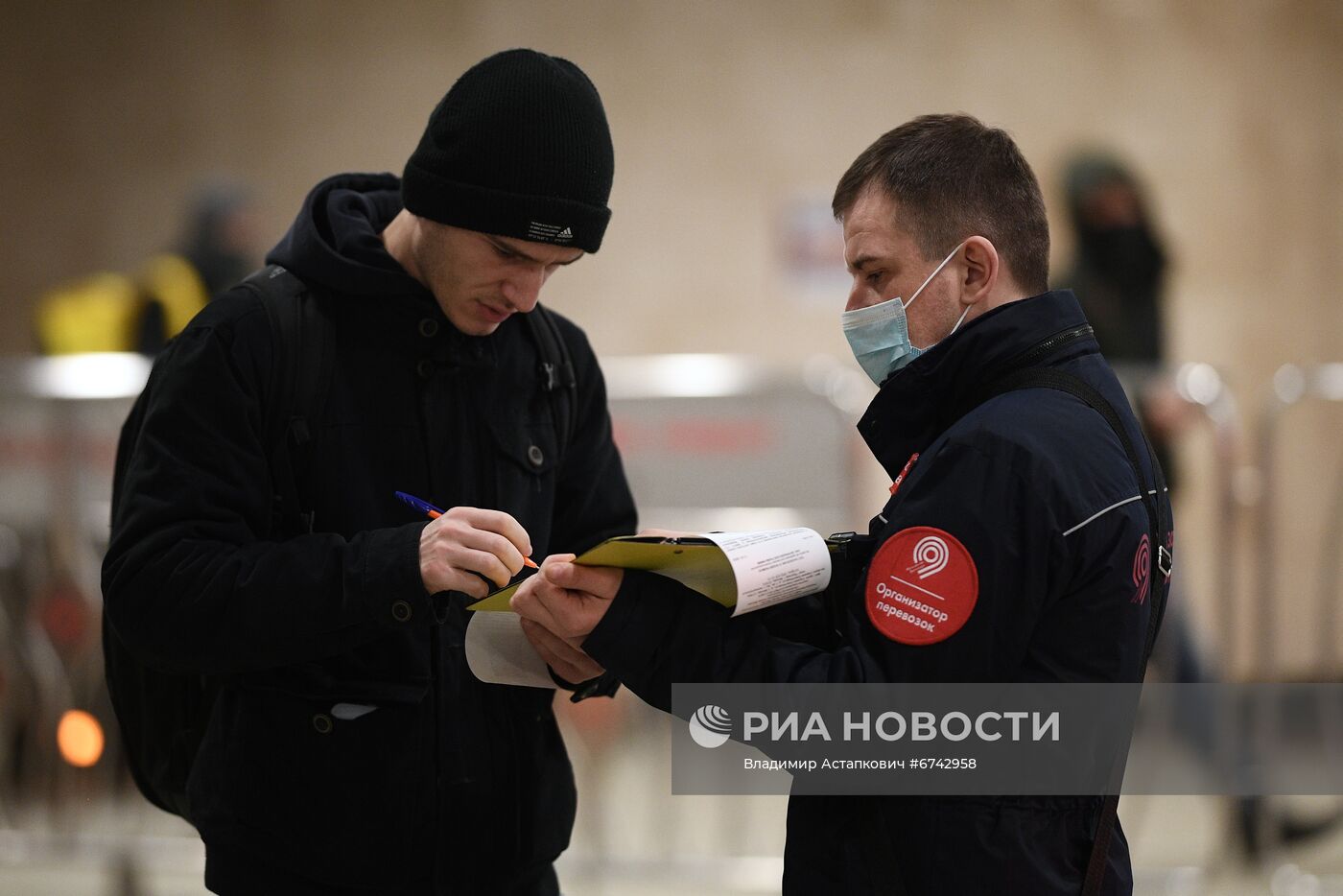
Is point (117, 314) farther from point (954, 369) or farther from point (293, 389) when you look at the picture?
point (954, 369)

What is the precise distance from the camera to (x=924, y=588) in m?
1.47

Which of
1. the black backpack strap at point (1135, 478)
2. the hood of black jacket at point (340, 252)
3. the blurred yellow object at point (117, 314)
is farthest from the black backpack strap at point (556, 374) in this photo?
the blurred yellow object at point (117, 314)

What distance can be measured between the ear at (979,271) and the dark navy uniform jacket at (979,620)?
0.08m

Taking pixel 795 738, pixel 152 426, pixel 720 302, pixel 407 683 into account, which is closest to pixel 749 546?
pixel 795 738

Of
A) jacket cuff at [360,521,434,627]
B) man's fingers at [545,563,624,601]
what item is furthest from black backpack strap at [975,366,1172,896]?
jacket cuff at [360,521,434,627]

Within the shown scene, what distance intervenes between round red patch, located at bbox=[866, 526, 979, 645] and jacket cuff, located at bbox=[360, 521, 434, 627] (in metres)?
0.56

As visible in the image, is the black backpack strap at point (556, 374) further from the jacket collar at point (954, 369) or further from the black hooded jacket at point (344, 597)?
the jacket collar at point (954, 369)

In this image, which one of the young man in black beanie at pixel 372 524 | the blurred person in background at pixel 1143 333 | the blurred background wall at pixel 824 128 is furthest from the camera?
the blurred background wall at pixel 824 128

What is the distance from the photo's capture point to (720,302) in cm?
691

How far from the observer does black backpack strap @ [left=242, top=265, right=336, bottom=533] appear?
1.80m

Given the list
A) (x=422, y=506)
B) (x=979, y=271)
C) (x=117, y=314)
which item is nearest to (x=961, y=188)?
(x=979, y=271)

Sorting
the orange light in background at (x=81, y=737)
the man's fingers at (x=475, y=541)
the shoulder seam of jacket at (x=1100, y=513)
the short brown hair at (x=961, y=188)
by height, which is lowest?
the orange light in background at (x=81, y=737)

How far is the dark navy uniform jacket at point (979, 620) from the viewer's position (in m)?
1.48

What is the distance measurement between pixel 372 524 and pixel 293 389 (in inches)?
8.6
